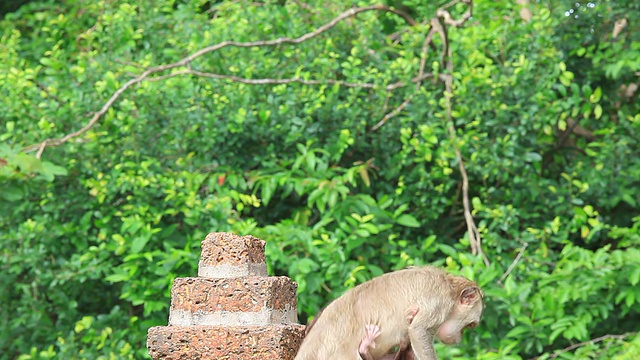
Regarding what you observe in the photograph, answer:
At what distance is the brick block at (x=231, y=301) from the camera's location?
320 cm

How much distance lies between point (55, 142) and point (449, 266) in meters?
2.37

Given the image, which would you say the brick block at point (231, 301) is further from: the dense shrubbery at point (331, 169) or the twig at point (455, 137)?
the twig at point (455, 137)

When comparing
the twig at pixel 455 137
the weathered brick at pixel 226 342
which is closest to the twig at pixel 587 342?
the twig at pixel 455 137

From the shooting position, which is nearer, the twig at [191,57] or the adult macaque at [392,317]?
the adult macaque at [392,317]

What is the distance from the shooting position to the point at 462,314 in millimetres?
3529

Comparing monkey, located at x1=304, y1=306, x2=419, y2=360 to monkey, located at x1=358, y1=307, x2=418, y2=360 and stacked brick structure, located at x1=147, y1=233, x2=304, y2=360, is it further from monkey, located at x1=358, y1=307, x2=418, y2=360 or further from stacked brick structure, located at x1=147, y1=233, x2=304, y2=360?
stacked brick structure, located at x1=147, y1=233, x2=304, y2=360

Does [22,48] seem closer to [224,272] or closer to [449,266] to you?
[449,266]

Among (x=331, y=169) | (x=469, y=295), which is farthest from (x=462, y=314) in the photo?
(x=331, y=169)

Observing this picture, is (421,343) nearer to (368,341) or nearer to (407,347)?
(407,347)

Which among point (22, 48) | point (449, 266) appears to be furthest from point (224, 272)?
point (22, 48)

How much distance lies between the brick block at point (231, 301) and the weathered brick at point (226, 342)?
0.11 ft

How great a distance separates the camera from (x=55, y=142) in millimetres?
6617

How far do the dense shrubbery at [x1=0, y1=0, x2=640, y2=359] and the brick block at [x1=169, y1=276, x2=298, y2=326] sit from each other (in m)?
2.85

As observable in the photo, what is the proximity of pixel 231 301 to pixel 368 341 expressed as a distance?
0.40 metres
